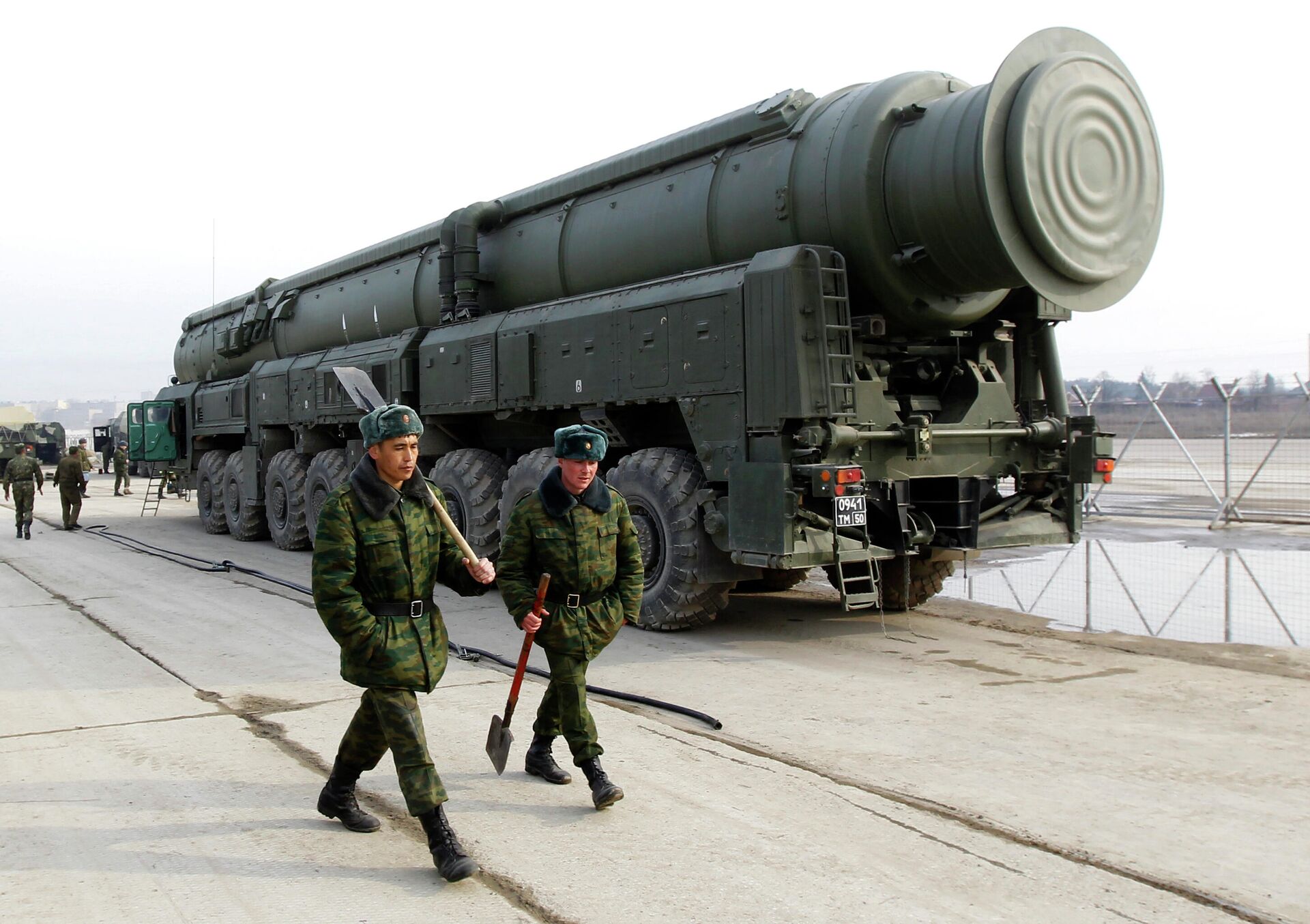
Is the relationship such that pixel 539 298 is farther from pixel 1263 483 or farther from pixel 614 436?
pixel 1263 483

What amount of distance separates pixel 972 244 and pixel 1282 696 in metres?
3.38

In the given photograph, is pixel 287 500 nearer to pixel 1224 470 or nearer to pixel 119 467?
pixel 1224 470

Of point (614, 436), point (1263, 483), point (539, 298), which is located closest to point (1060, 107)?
point (614, 436)

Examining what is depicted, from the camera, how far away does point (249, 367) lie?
18.2 meters

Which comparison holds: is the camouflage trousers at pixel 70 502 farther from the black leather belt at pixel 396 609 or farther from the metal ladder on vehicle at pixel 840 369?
the black leather belt at pixel 396 609

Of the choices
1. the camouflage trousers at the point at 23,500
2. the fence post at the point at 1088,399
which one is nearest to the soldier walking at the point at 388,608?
the fence post at the point at 1088,399

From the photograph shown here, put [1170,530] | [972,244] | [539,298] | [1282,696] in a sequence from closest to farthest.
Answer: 1. [1282,696]
2. [972,244]
3. [539,298]
4. [1170,530]

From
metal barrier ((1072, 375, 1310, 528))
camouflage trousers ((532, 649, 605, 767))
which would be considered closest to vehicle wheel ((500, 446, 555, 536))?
camouflage trousers ((532, 649, 605, 767))

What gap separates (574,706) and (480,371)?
697cm

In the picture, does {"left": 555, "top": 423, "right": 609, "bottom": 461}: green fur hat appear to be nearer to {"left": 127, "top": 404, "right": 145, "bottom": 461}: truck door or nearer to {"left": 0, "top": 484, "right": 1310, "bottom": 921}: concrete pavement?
{"left": 0, "top": 484, "right": 1310, "bottom": 921}: concrete pavement

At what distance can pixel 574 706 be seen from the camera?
15.2 feet

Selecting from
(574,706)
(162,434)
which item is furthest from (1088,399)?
(162,434)

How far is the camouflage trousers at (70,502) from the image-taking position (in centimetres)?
1866

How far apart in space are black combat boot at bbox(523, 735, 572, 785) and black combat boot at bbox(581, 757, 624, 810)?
330 mm
